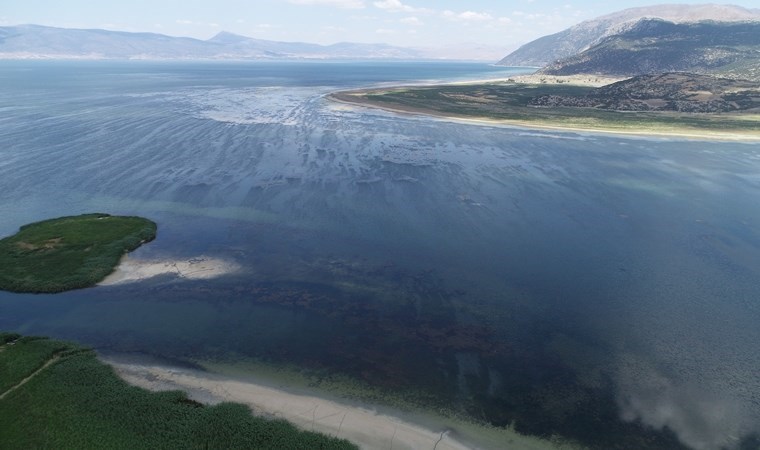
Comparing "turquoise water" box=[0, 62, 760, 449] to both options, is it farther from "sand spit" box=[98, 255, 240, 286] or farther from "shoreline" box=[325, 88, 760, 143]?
"shoreline" box=[325, 88, 760, 143]

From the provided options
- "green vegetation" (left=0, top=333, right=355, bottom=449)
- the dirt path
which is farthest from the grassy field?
the dirt path

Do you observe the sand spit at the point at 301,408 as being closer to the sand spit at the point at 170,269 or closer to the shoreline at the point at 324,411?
the shoreline at the point at 324,411

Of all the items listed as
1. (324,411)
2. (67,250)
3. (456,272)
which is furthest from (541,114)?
(324,411)

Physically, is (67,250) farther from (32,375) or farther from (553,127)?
(553,127)

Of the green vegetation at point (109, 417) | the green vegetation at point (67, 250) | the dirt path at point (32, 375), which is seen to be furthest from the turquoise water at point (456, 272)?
the green vegetation at point (109, 417)

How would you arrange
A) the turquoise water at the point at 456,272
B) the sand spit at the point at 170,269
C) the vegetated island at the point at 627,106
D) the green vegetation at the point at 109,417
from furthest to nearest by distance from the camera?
the vegetated island at the point at 627,106, the sand spit at the point at 170,269, the turquoise water at the point at 456,272, the green vegetation at the point at 109,417

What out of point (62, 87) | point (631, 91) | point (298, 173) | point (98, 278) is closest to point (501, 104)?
point (631, 91)
